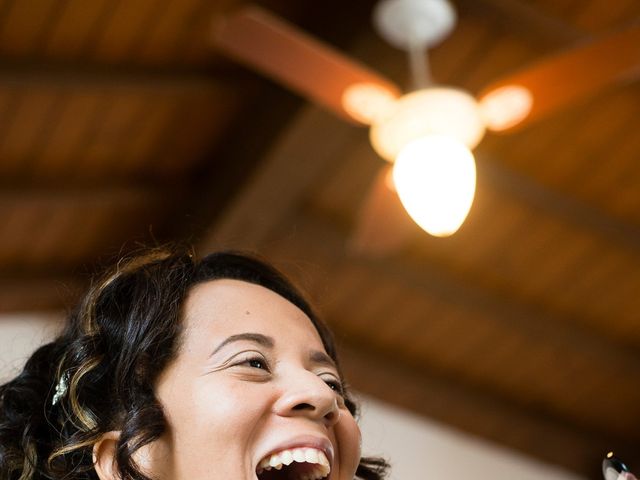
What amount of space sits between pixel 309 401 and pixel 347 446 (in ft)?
0.33

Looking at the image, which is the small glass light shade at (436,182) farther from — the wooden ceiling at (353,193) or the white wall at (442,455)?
the white wall at (442,455)

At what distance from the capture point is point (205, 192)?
6.29 m

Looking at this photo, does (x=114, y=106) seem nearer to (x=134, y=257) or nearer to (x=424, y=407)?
(x=424, y=407)

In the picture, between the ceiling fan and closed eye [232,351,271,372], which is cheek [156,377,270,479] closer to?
closed eye [232,351,271,372]

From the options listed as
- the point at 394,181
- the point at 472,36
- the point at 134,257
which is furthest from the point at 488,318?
the point at 134,257

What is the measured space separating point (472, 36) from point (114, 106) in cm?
170

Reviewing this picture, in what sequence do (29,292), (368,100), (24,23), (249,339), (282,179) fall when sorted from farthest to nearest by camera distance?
1. (29,292)
2. (282,179)
3. (24,23)
4. (368,100)
5. (249,339)

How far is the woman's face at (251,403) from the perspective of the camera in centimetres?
152

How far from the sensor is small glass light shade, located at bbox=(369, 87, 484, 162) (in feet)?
14.2

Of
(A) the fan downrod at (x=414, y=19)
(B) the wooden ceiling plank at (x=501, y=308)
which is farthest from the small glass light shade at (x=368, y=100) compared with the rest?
(B) the wooden ceiling plank at (x=501, y=308)

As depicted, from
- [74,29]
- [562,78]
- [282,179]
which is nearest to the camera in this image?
[562,78]

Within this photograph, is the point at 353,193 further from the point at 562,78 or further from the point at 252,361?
the point at 252,361

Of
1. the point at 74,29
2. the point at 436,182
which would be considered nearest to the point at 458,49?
the point at 436,182

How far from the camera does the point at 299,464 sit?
5.17 feet
